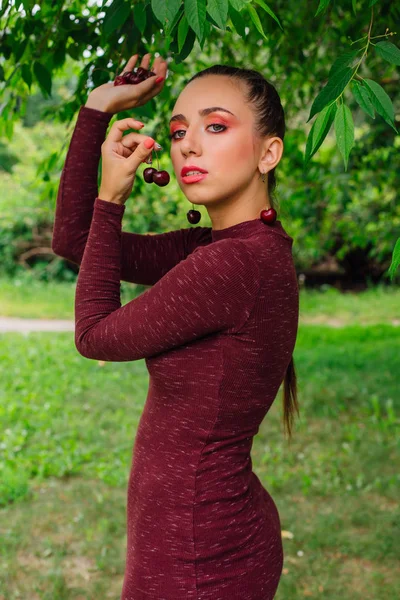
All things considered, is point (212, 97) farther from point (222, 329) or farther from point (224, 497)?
point (224, 497)

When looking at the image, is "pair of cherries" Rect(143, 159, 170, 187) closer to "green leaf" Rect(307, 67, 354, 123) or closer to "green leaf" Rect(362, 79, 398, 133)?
"green leaf" Rect(307, 67, 354, 123)

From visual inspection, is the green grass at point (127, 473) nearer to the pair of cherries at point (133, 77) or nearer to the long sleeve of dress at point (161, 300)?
the long sleeve of dress at point (161, 300)

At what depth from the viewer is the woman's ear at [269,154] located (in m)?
1.69

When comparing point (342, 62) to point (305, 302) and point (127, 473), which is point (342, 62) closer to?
point (127, 473)

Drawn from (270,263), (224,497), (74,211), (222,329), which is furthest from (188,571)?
(74,211)

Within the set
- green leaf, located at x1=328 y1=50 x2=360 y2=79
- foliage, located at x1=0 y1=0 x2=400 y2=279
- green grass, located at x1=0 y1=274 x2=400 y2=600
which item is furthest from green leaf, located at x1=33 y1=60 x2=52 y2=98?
green grass, located at x1=0 y1=274 x2=400 y2=600

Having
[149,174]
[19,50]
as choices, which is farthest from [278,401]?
[149,174]

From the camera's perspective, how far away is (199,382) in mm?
1562

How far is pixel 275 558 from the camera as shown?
1.74 meters

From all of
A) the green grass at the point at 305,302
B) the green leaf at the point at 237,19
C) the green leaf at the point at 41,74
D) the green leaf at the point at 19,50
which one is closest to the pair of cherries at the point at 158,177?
the green leaf at the point at 237,19

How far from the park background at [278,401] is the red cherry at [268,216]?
0.23 meters

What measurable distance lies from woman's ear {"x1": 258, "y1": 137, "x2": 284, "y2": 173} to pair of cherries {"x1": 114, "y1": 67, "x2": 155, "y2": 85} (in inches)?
14.6

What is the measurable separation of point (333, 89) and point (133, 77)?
569 mm

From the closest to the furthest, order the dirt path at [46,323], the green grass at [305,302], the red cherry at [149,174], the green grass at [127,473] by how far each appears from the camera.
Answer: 1. the red cherry at [149,174]
2. the green grass at [127,473]
3. the dirt path at [46,323]
4. the green grass at [305,302]
